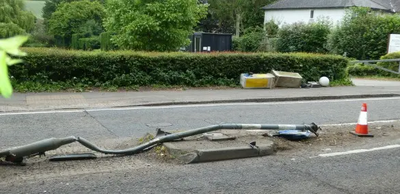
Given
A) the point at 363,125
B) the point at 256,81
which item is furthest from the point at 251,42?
the point at 363,125

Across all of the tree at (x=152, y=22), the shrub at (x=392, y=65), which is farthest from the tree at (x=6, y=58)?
the shrub at (x=392, y=65)

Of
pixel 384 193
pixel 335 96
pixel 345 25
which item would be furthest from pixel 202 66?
pixel 345 25

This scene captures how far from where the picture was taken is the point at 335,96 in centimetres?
1530

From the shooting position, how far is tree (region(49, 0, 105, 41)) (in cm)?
6172

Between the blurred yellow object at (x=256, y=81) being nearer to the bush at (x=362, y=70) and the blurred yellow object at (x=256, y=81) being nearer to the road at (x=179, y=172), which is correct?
Result: the road at (x=179, y=172)

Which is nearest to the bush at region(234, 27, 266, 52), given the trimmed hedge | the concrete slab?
the trimmed hedge

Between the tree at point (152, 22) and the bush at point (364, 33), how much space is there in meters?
16.0

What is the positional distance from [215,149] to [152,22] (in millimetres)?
11346

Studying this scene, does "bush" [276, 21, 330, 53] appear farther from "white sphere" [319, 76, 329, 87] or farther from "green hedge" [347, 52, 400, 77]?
"white sphere" [319, 76, 329, 87]

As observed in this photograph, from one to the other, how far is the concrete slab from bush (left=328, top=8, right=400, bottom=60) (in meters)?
25.3

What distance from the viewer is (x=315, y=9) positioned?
52312mm

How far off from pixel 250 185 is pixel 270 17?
54266mm

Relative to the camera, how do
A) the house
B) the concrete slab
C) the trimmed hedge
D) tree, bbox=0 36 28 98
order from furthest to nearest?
1. the house
2. the trimmed hedge
3. the concrete slab
4. tree, bbox=0 36 28 98

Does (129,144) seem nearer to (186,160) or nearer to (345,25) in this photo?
(186,160)
